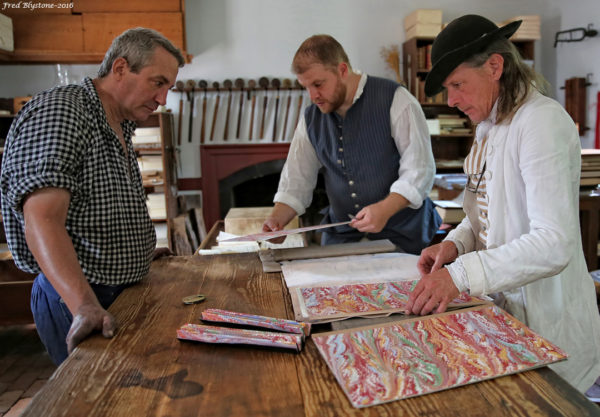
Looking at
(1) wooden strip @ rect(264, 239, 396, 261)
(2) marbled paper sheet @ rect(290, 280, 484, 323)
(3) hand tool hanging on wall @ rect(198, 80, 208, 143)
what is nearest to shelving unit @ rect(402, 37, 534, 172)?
(3) hand tool hanging on wall @ rect(198, 80, 208, 143)

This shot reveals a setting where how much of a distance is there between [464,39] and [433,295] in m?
0.65

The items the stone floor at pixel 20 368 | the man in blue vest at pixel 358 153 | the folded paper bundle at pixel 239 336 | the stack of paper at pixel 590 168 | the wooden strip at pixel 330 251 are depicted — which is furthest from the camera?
the stack of paper at pixel 590 168

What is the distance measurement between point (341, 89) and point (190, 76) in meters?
3.68

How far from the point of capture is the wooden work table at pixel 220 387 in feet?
2.48

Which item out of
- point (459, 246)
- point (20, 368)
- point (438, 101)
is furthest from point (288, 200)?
point (438, 101)

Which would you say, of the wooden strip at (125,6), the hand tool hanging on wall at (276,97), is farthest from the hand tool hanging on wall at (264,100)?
the wooden strip at (125,6)

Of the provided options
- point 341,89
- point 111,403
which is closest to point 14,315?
point 341,89

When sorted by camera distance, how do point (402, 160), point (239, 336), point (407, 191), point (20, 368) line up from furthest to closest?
point (20, 368) < point (402, 160) < point (407, 191) < point (239, 336)

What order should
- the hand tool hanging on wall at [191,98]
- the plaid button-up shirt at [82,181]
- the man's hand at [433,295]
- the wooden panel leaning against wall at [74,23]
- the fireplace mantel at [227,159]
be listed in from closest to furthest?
the man's hand at [433,295] < the plaid button-up shirt at [82,181] < the wooden panel leaning against wall at [74,23] < the hand tool hanging on wall at [191,98] < the fireplace mantel at [227,159]

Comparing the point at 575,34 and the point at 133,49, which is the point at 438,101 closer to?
the point at 575,34

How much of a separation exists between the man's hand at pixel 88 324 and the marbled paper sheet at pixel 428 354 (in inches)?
18.5

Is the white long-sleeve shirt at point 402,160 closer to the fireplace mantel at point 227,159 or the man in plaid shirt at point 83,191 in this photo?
the man in plaid shirt at point 83,191

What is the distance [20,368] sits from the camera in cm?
316

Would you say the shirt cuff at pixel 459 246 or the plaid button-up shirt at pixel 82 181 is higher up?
the plaid button-up shirt at pixel 82 181
